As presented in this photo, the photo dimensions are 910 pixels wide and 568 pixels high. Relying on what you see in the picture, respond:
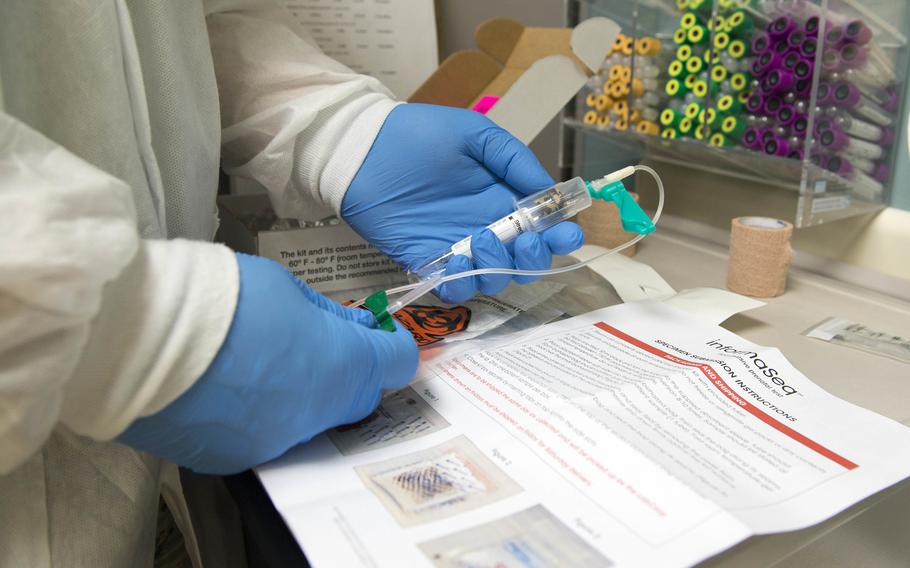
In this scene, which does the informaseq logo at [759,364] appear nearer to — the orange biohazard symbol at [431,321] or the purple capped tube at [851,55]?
the orange biohazard symbol at [431,321]

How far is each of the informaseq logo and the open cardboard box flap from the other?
1.25 feet

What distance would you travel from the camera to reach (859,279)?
88 cm

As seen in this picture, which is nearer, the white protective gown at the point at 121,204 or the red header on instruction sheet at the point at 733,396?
the white protective gown at the point at 121,204

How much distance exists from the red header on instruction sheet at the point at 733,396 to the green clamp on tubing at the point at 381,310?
226 millimetres

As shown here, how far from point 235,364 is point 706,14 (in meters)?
0.80

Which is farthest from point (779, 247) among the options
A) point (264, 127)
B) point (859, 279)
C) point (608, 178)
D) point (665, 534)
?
point (264, 127)

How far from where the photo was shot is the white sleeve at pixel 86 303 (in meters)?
0.36

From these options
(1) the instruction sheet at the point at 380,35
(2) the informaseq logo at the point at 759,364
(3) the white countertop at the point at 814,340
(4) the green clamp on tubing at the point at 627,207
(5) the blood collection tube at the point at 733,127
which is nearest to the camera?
(3) the white countertop at the point at 814,340

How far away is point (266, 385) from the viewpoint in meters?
0.46

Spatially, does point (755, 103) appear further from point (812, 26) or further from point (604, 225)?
point (604, 225)

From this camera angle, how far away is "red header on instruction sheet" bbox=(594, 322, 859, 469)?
501 mm

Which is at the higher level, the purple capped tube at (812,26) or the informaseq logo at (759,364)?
the purple capped tube at (812,26)

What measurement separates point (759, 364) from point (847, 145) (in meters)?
0.38

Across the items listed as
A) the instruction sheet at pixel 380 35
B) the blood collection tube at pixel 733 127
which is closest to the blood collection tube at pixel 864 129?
the blood collection tube at pixel 733 127
